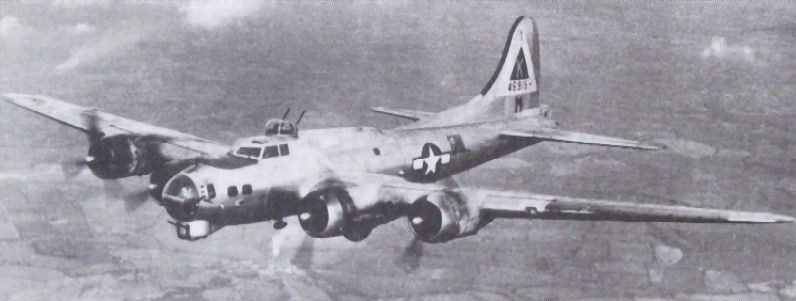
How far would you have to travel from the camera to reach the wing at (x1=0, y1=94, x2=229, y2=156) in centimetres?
1537

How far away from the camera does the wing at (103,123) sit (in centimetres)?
1537

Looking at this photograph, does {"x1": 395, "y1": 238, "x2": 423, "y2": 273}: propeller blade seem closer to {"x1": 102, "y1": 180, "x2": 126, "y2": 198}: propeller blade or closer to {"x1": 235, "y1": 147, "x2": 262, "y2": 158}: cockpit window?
{"x1": 235, "y1": 147, "x2": 262, "y2": 158}: cockpit window

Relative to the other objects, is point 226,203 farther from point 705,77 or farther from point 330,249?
point 330,249

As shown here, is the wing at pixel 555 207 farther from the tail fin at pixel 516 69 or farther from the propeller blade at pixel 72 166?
the tail fin at pixel 516 69

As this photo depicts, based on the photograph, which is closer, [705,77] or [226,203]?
[226,203]

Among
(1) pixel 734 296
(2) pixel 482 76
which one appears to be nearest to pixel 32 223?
(2) pixel 482 76

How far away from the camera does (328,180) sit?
1339 cm

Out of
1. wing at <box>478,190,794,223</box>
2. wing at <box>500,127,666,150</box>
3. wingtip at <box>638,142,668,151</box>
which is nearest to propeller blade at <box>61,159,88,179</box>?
wing at <box>478,190,794,223</box>

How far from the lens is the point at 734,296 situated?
48.5 metres

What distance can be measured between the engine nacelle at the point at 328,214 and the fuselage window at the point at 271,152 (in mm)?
1239

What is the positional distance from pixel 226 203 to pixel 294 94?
370 inches

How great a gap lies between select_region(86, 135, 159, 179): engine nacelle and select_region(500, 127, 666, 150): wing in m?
9.11

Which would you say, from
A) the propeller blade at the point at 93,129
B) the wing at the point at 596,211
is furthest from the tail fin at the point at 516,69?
the propeller blade at the point at 93,129

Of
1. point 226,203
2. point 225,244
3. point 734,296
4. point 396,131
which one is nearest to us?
point 226,203
